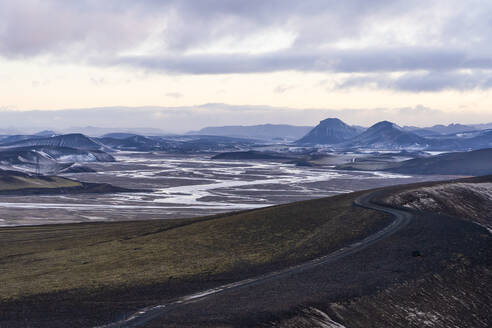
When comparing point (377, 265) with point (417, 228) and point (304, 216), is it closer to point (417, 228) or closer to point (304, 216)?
point (417, 228)

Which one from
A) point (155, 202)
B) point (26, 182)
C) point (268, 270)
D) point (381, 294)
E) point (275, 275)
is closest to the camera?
point (381, 294)

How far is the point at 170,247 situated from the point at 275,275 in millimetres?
22084

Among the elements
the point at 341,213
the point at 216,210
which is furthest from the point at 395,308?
the point at 216,210

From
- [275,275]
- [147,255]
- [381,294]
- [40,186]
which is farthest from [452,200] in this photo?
[40,186]

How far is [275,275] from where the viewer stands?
46594 mm

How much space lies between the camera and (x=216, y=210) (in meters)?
131

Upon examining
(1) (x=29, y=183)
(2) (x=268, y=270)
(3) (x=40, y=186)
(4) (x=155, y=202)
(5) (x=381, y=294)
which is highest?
(5) (x=381, y=294)

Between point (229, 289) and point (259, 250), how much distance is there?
17.9 meters

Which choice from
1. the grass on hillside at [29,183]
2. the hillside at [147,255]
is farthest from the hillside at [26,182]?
the hillside at [147,255]

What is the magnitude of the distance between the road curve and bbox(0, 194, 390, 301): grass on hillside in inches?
77.5

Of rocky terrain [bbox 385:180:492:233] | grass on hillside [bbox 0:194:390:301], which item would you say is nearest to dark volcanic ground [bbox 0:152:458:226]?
grass on hillside [bbox 0:194:390:301]

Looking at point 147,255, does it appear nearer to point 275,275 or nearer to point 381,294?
point 275,275

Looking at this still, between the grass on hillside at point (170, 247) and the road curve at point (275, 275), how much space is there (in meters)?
1.97

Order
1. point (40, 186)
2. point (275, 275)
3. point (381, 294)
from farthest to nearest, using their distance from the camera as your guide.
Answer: point (40, 186)
point (275, 275)
point (381, 294)
